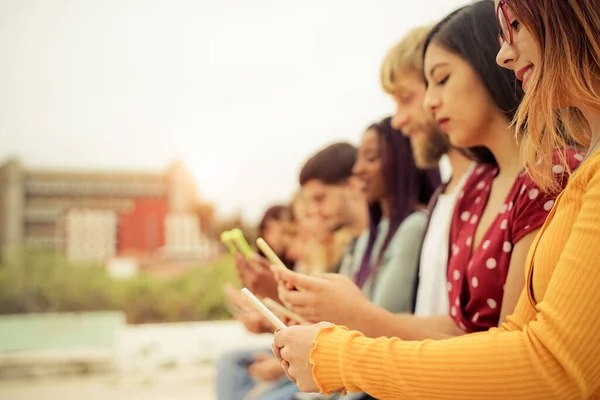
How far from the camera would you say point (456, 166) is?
1.30 meters

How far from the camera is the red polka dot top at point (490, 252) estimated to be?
2.69ft

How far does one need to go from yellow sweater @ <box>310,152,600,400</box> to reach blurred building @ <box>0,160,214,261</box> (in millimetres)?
5189

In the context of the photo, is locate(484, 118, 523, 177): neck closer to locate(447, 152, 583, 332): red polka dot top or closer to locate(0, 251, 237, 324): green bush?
locate(447, 152, 583, 332): red polka dot top

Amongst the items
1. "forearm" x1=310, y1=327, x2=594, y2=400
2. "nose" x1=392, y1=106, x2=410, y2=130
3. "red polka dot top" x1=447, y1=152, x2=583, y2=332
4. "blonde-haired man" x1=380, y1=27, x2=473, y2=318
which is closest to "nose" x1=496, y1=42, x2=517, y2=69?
"red polka dot top" x1=447, y1=152, x2=583, y2=332

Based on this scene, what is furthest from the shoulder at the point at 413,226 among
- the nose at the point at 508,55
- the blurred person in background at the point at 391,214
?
the nose at the point at 508,55

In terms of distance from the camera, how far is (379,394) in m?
0.65

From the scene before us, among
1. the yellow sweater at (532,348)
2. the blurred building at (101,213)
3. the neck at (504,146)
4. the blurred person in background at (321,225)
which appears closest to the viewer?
the yellow sweater at (532,348)

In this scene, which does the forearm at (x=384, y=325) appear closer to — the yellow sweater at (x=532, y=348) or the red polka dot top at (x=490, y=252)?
the red polka dot top at (x=490, y=252)

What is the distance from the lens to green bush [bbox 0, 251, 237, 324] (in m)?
5.86

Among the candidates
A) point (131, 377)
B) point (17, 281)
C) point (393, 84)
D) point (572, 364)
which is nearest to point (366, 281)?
point (393, 84)

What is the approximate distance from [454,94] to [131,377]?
3.61m

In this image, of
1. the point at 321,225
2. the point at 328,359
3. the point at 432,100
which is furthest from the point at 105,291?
the point at 328,359

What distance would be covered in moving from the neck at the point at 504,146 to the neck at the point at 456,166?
0.30m

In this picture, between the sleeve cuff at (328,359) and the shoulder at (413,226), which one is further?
the shoulder at (413,226)
